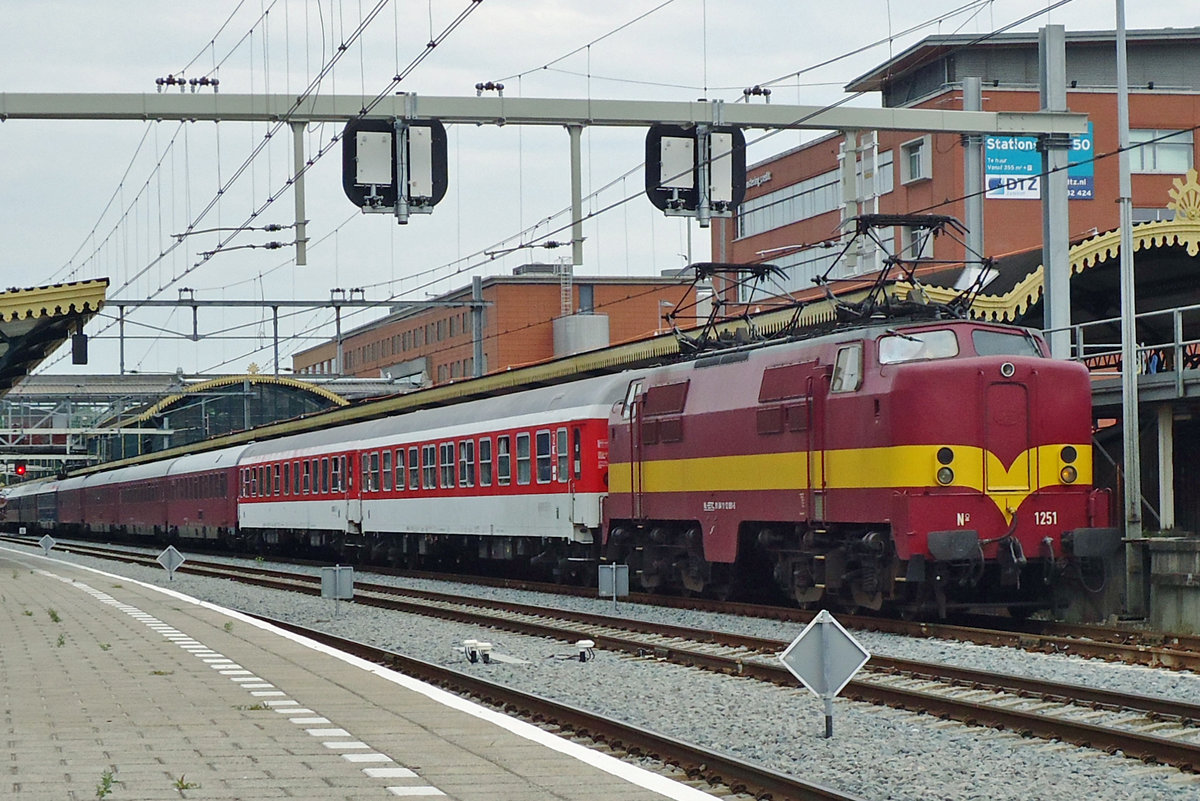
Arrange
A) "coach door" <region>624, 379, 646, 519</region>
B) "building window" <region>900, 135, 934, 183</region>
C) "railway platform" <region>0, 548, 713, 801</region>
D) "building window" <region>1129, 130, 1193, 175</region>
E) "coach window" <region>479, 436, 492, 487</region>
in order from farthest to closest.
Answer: "building window" <region>1129, 130, 1193, 175</region>
"building window" <region>900, 135, 934, 183</region>
"coach window" <region>479, 436, 492, 487</region>
"coach door" <region>624, 379, 646, 519</region>
"railway platform" <region>0, 548, 713, 801</region>

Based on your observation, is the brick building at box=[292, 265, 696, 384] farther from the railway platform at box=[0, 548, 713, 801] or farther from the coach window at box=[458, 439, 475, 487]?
the railway platform at box=[0, 548, 713, 801]

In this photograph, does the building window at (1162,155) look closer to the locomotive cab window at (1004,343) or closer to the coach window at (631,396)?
the coach window at (631,396)

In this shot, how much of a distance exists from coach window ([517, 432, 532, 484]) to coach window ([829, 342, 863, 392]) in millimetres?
10634

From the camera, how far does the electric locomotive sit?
19.2 meters

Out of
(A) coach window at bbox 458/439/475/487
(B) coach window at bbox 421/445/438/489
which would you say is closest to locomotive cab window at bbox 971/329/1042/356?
(A) coach window at bbox 458/439/475/487

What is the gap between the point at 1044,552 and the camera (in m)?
19.5

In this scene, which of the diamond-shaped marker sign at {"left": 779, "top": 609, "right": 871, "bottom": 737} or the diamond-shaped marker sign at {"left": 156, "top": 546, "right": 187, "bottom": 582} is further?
the diamond-shaped marker sign at {"left": 156, "top": 546, "right": 187, "bottom": 582}

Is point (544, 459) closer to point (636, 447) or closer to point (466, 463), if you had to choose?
point (636, 447)

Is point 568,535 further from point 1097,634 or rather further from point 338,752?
point 338,752

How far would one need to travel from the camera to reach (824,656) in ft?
38.4

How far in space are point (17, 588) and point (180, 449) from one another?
4174 cm

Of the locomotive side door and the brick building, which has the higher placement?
the brick building

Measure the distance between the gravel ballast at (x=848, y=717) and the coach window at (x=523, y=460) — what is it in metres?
7.08

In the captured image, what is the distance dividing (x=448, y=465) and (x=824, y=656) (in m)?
23.3
